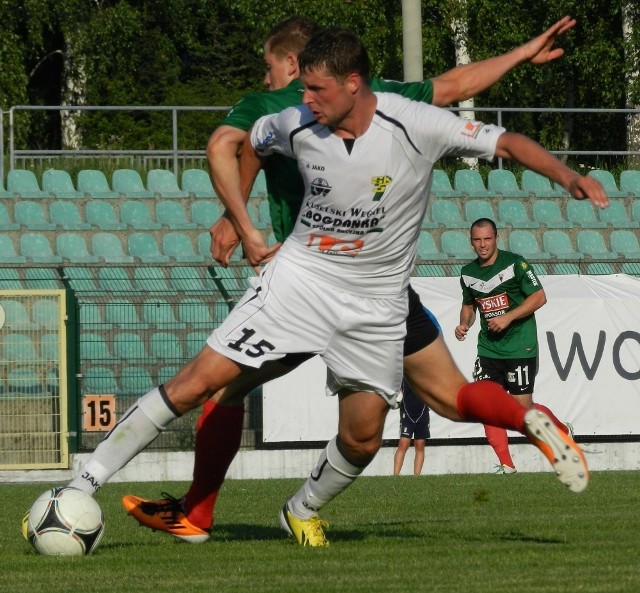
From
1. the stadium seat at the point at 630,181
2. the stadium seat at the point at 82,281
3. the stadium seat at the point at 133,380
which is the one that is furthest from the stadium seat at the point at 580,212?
the stadium seat at the point at 133,380

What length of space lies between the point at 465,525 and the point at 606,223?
13.0 meters

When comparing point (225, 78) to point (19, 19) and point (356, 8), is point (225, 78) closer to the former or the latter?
point (19, 19)

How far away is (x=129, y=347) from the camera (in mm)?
13859

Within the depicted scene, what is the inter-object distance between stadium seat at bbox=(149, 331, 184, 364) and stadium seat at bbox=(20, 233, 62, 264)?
163 inches

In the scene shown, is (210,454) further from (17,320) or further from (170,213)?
(170,213)

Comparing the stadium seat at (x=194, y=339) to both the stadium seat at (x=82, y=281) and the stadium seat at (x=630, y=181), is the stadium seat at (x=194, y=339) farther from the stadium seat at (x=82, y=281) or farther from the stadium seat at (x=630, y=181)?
the stadium seat at (x=630, y=181)

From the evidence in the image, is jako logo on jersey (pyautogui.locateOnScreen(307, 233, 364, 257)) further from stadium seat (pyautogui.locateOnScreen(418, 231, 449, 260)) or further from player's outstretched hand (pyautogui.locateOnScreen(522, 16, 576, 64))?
stadium seat (pyautogui.locateOnScreen(418, 231, 449, 260))

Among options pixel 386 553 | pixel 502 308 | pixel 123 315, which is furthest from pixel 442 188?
pixel 386 553

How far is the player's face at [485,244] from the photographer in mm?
12055

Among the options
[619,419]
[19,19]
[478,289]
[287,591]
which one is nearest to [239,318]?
[287,591]

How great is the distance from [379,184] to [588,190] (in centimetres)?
89

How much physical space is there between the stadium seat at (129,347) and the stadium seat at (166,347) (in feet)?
0.29

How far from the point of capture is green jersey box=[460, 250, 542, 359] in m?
11.9

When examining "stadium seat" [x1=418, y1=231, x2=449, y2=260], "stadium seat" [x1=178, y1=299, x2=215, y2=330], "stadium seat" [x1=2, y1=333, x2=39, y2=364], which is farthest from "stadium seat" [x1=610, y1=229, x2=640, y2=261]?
"stadium seat" [x1=2, y1=333, x2=39, y2=364]
